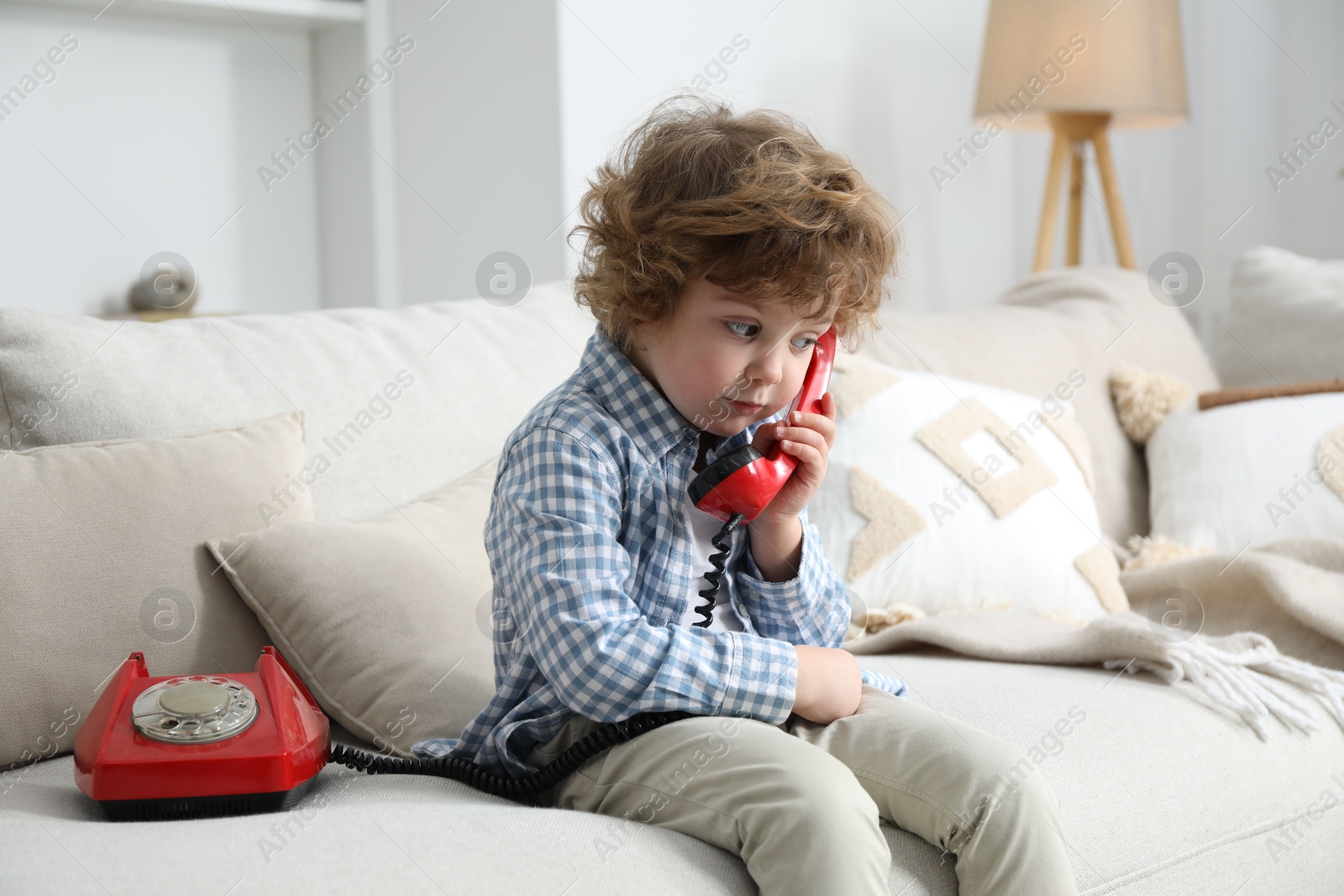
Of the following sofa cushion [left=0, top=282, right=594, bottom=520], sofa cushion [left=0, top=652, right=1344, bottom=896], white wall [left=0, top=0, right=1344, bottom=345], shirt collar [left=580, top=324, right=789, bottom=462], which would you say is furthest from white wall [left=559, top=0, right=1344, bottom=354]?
sofa cushion [left=0, top=652, right=1344, bottom=896]

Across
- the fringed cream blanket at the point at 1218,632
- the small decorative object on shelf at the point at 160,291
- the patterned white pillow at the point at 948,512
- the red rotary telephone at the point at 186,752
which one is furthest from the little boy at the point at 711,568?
the small decorative object on shelf at the point at 160,291

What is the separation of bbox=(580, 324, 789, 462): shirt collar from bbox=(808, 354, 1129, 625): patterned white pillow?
0.61 meters

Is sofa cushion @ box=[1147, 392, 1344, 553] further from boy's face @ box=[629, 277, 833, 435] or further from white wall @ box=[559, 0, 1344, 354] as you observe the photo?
white wall @ box=[559, 0, 1344, 354]

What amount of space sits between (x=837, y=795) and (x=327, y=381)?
862 millimetres

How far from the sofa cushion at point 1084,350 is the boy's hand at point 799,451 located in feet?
2.84

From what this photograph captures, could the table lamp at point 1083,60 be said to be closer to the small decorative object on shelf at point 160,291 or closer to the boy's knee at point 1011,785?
the small decorative object on shelf at point 160,291

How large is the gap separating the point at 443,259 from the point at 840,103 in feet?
3.51

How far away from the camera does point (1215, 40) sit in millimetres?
2996

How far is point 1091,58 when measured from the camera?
264 cm

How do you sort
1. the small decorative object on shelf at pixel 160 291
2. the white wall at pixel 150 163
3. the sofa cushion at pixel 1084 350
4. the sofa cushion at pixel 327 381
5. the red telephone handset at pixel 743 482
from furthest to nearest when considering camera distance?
the small decorative object on shelf at pixel 160 291, the white wall at pixel 150 163, the sofa cushion at pixel 1084 350, the sofa cushion at pixel 327 381, the red telephone handset at pixel 743 482

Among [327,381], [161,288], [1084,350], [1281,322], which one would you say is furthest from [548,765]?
[161,288]

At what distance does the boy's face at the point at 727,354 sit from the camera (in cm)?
100

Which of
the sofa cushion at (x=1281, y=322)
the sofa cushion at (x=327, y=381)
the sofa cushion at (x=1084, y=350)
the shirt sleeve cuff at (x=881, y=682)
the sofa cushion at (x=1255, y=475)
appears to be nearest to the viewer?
the shirt sleeve cuff at (x=881, y=682)

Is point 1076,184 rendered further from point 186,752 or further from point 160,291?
point 186,752
